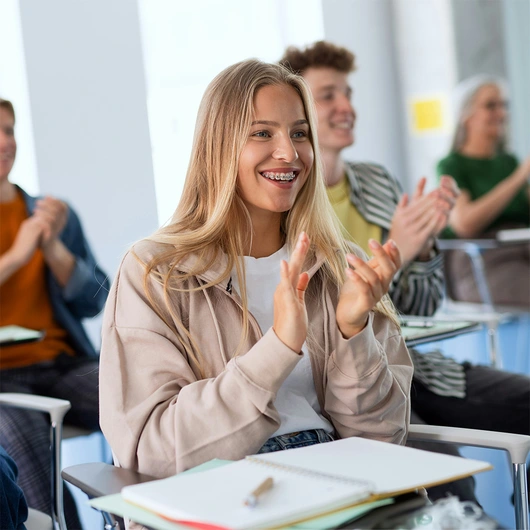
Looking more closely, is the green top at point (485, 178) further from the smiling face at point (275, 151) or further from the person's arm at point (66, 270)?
the smiling face at point (275, 151)

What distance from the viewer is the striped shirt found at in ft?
7.23

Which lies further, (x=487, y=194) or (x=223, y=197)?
(x=487, y=194)

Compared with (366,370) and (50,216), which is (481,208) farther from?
(366,370)

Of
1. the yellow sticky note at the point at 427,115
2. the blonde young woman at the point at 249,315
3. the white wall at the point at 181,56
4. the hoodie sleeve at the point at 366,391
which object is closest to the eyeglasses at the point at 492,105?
the white wall at the point at 181,56

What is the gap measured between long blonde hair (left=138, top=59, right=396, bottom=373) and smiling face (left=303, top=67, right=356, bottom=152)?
97cm

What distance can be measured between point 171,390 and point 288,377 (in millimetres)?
243

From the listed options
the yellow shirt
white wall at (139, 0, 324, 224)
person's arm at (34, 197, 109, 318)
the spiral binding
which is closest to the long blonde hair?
the spiral binding

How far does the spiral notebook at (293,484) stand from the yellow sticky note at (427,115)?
5725 mm

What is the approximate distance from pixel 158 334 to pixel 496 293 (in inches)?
118

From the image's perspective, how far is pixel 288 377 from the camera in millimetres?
1514

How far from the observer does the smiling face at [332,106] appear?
8.62 ft

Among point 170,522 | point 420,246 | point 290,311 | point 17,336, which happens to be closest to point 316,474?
point 170,522

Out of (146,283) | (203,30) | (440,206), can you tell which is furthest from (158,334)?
(203,30)

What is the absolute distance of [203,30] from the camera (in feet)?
17.8
